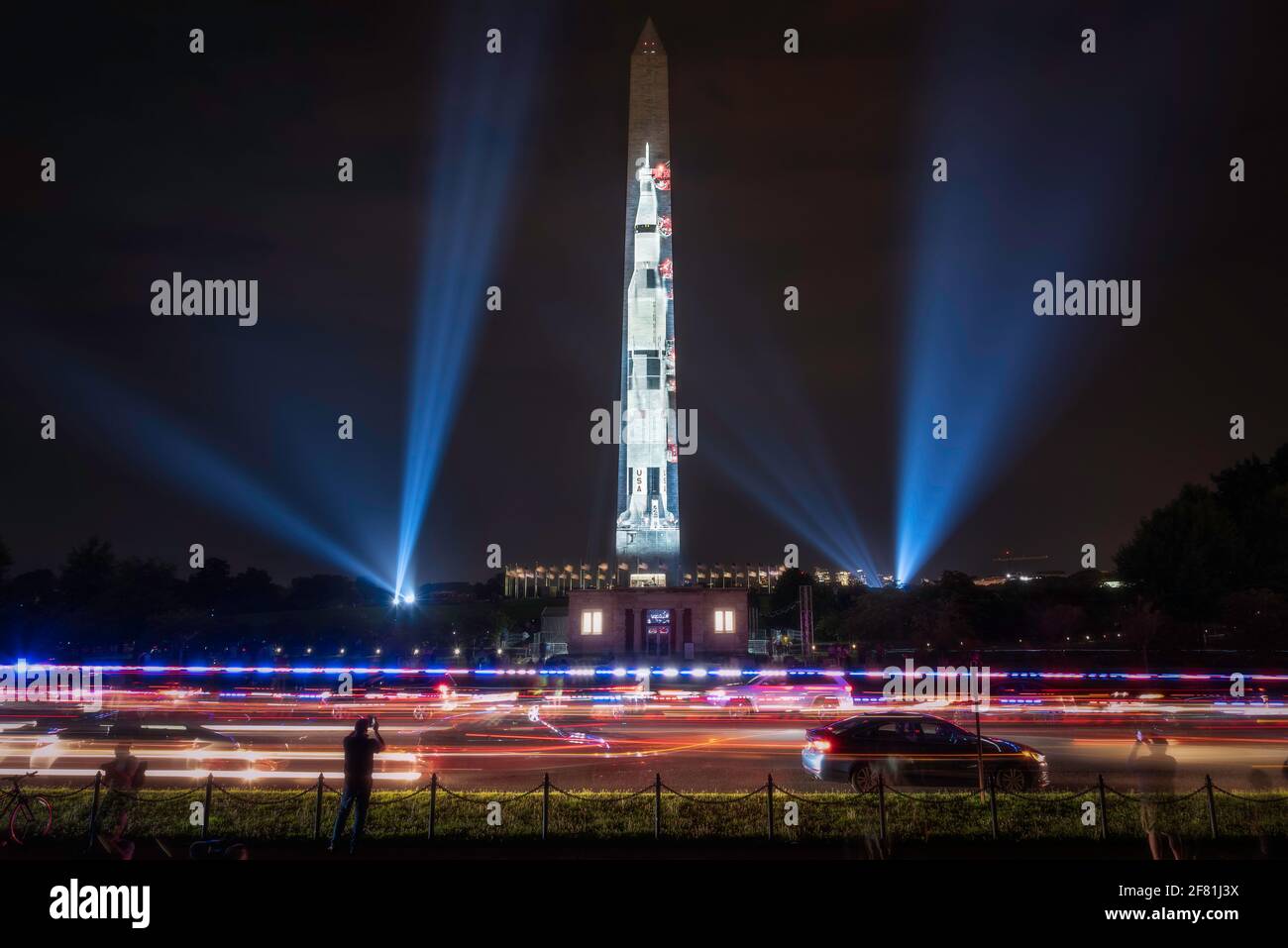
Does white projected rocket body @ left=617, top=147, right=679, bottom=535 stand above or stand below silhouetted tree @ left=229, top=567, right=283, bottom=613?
above

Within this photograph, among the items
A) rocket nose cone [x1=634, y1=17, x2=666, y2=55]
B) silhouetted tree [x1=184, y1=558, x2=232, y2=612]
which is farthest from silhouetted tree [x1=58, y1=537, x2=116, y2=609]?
rocket nose cone [x1=634, y1=17, x2=666, y2=55]

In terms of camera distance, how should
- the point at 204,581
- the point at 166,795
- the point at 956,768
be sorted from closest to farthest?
the point at 166,795 → the point at 956,768 → the point at 204,581

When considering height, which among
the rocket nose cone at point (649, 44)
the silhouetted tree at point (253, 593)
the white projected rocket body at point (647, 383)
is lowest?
the silhouetted tree at point (253, 593)

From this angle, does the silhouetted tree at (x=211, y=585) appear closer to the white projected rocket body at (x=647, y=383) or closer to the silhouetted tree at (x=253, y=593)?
the silhouetted tree at (x=253, y=593)

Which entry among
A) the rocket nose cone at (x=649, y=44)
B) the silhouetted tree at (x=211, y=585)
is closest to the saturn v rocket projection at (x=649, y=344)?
the rocket nose cone at (x=649, y=44)

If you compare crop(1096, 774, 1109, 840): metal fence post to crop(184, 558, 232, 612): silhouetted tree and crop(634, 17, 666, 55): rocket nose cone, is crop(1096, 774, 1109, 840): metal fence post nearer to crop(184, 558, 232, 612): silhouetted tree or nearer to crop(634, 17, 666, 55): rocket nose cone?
crop(634, 17, 666, 55): rocket nose cone
